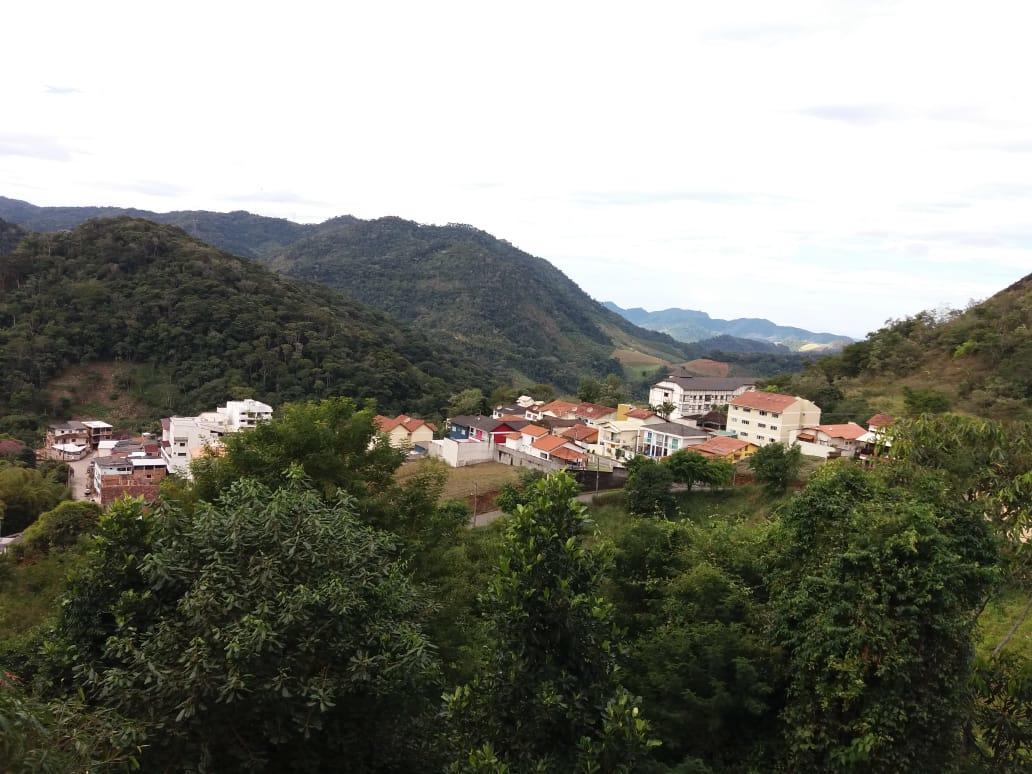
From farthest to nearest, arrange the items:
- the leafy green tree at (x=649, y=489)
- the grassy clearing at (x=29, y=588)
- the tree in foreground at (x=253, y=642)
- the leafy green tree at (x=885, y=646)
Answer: the leafy green tree at (x=649, y=489), the grassy clearing at (x=29, y=588), the leafy green tree at (x=885, y=646), the tree in foreground at (x=253, y=642)

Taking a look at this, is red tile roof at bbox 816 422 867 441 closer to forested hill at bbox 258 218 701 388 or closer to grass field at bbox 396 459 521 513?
grass field at bbox 396 459 521 513

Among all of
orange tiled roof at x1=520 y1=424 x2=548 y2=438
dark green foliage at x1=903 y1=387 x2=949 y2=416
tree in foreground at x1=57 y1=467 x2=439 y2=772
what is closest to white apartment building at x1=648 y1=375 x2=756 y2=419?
orange tiled roof at x1=520 y1=424 x2=548 y2=438

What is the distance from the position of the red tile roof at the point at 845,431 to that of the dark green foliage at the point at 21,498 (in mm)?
31586

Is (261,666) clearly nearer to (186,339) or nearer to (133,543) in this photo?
(133,543)

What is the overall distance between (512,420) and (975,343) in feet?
80.3

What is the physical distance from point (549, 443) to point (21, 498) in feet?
68.7

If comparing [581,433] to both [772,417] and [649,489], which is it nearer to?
[772,417]

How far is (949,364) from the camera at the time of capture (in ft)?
118

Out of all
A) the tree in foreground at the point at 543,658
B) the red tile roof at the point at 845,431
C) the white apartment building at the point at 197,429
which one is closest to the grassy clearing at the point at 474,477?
the white apartment building at the point at 197,429

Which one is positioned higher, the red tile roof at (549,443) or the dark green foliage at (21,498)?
the red tile roof at (549,443)

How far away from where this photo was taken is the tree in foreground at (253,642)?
434cm

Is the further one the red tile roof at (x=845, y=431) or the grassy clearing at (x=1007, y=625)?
the red tile roof at (x=845, y=431)

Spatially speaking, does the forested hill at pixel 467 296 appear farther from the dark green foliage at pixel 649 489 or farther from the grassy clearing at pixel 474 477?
the dark green foliage at pixel 649 489

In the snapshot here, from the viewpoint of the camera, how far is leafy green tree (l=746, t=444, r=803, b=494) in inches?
876
